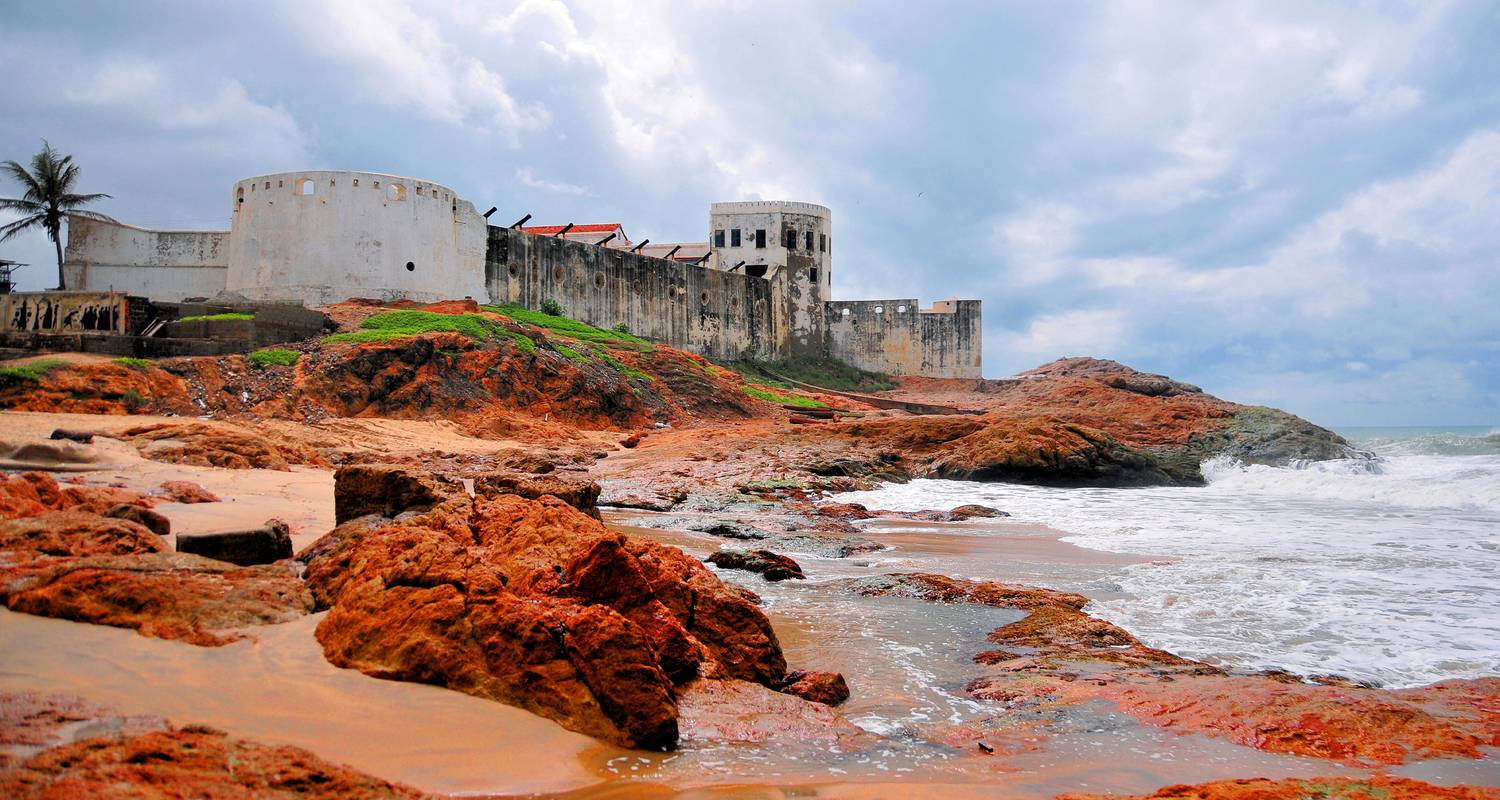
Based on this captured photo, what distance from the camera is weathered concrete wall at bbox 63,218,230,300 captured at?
27562 mm

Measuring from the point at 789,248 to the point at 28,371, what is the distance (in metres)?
34.9

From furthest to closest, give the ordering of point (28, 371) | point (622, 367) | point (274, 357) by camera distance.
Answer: point (622, 367)
point (274, 357)
point (28, 371)

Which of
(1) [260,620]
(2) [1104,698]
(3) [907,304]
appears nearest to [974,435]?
(2) [1104,698]

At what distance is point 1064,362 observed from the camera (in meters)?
45.0

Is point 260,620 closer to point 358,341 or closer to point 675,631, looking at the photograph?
point 675,631

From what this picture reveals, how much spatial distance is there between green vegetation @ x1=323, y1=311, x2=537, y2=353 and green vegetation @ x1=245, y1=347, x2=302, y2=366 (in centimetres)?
163

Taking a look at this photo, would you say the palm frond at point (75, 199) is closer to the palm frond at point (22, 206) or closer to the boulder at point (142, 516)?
the palm frond at point (22, 206)

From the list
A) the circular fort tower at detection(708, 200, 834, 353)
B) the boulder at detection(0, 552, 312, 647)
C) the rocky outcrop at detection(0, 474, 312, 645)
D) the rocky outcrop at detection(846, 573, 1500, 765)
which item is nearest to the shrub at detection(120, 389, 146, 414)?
the rocky outcrop at detection(0, 474, 312, 645)

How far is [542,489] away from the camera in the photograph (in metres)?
7.71

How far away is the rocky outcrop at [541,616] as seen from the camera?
371cm

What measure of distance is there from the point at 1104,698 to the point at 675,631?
2.12 meters

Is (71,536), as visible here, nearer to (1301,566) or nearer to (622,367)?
(1301,566)

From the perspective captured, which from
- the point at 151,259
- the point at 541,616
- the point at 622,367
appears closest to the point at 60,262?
the point at 151,259

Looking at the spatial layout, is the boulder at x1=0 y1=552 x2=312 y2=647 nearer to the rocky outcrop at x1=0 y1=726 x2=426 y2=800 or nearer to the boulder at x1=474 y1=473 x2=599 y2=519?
the rocky outcrop at x1=0 y1=726 x2=426 y2=800
